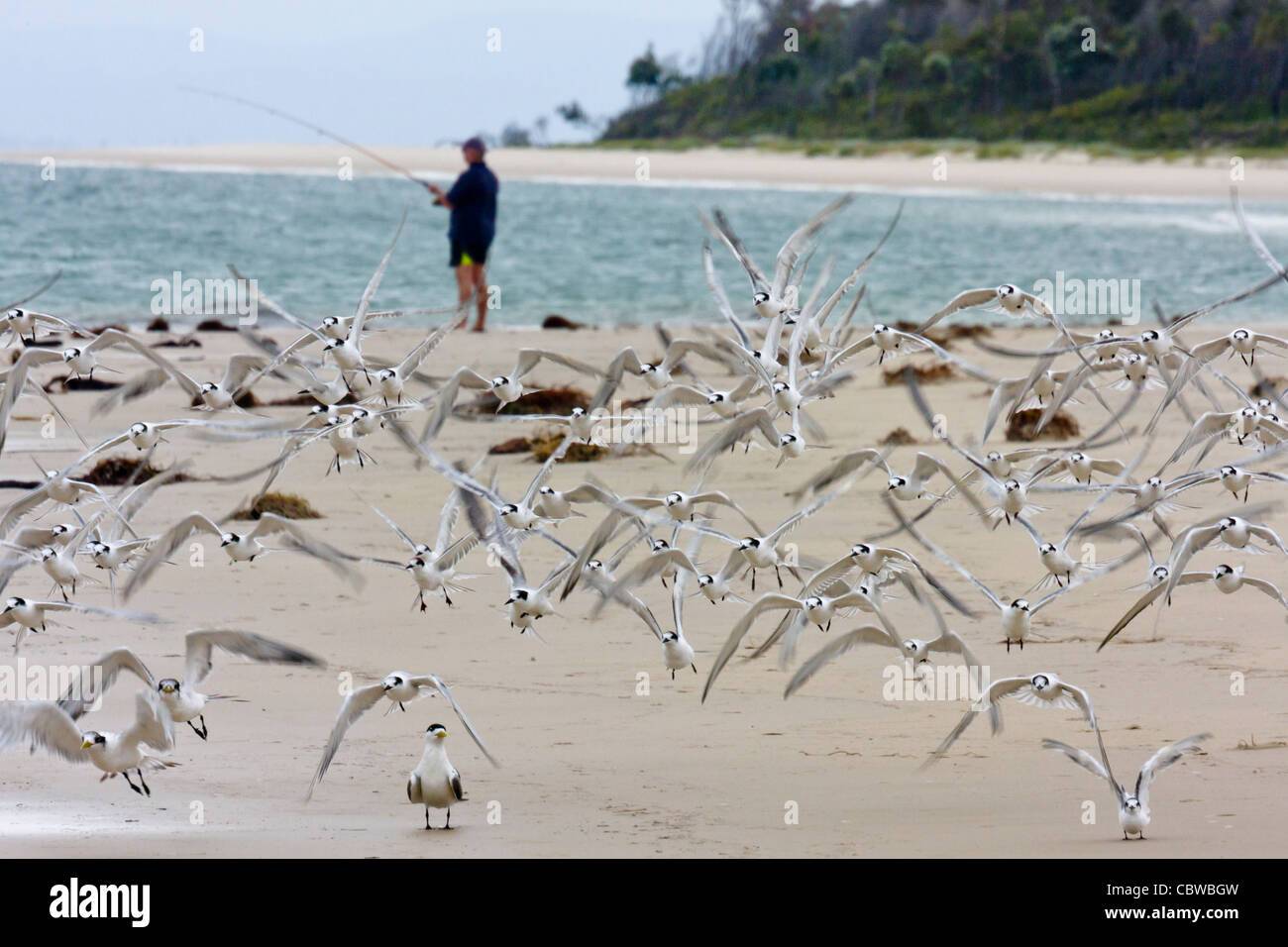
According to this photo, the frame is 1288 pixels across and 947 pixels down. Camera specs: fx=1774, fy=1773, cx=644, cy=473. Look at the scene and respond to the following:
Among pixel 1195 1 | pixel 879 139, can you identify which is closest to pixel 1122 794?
pixel 879 139

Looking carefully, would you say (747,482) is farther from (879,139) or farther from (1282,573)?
(879,139)

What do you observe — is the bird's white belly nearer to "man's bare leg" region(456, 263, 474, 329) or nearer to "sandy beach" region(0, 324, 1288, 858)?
"sandy beach" region(0, 324, 1288, 858)

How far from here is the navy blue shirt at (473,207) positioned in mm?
20062

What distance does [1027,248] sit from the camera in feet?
136

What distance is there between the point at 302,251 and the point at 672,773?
36.0 m

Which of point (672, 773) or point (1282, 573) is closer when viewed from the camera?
point (672, 773)

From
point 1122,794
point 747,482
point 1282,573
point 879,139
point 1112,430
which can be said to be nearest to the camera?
point 1122,794

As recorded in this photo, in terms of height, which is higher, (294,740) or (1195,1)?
(1195,1)

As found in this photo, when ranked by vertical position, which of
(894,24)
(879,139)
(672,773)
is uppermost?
(894,24)

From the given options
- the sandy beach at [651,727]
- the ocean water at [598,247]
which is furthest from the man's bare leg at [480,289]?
the sandy beach at [651,727]

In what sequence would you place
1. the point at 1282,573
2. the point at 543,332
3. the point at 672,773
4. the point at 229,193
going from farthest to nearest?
1. the point at 229,193
2. the point at 543,332
3. the point at 1282,573
4. the point at 672,773

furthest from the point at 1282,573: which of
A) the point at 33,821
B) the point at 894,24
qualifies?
the point at 894,24

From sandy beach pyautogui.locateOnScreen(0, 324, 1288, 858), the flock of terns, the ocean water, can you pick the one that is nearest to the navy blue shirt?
the ocean water

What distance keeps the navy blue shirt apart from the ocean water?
1.55m
